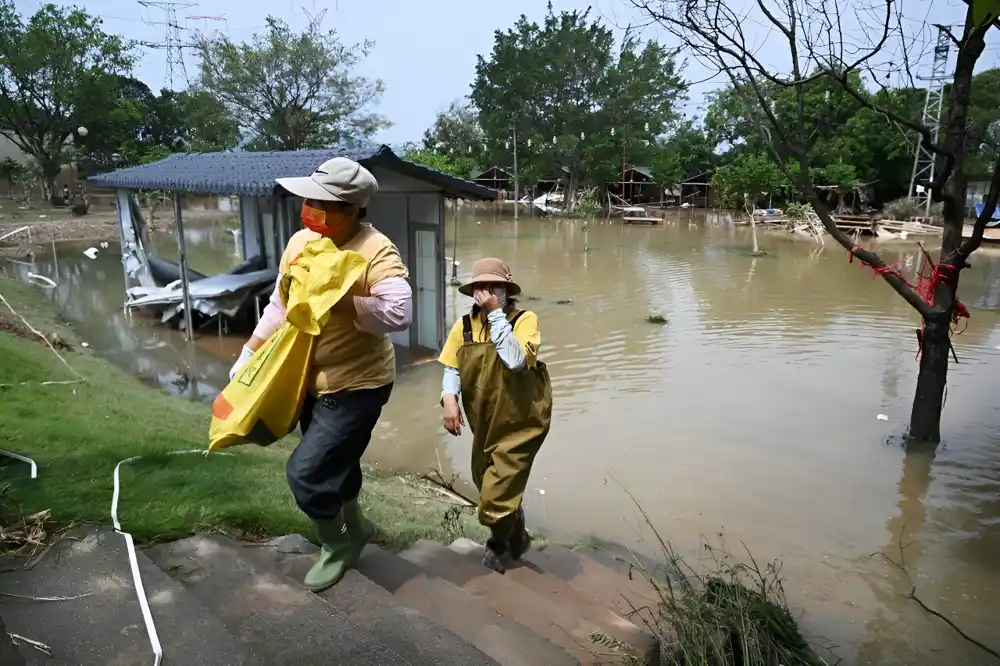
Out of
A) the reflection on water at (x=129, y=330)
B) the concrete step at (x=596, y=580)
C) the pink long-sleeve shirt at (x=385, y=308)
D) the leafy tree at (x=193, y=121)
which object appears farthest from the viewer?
the leafy tree at (x=193, y=121)

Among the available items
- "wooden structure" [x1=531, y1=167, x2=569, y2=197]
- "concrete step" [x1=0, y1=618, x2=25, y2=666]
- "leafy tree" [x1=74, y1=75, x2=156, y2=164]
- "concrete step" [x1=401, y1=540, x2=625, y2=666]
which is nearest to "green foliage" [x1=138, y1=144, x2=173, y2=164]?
"leafy tree" [x1=74, y1=75, x2=156, y2=164]

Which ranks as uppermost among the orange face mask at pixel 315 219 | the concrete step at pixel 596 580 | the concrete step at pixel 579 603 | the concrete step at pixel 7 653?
the orange face mask at pixel 315 219

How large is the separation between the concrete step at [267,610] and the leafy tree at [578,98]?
119 feet

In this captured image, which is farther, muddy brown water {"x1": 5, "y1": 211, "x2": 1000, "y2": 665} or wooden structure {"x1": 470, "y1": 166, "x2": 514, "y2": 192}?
wooden structure {"x1": 470, "y1": 166, "x2": 514, "y2": 192}

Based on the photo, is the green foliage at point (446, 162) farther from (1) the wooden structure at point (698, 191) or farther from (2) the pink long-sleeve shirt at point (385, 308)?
(2) the pink long-sleeve shirt at point (385, 308)

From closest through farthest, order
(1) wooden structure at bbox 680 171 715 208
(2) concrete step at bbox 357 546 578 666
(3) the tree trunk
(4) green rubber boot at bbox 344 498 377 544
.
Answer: (2) concrete step at bbox 357 546 578 666 → (4) green rubber boot at bbox 344 498 377 544 → (3) the tree trunk → (1) wooden structure at bbox 680 171 715 208

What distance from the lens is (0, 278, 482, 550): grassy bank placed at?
2.85m

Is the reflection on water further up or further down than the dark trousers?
further down

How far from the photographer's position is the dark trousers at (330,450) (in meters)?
2.49

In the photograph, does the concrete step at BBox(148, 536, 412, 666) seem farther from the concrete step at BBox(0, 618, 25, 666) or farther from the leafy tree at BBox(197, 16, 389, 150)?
the leafy tree at BBox(197, 16, 389, 150)

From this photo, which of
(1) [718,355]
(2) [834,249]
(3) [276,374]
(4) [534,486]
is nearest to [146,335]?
(4) [534,486]

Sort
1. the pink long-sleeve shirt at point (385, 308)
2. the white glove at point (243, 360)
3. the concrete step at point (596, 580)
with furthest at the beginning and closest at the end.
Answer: the concrete step at point (596, 580)
the white glove at point (243, 360)
the pink long-sleeve shirt at point (385, 308)

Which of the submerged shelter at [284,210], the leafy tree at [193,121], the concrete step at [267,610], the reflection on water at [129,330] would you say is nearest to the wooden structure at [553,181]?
the leafy tree at [193,121]

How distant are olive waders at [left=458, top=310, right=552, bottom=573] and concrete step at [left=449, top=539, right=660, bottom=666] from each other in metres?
0.28
